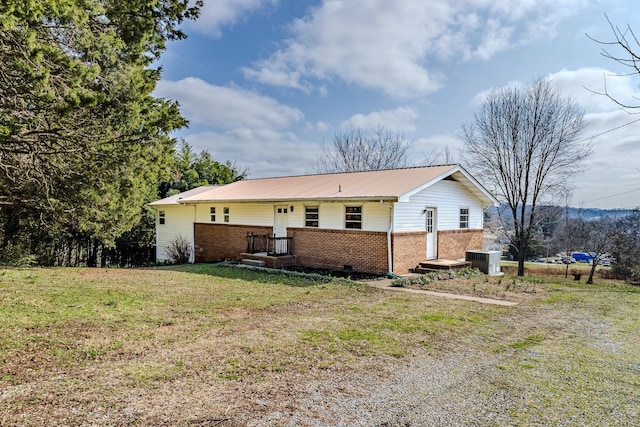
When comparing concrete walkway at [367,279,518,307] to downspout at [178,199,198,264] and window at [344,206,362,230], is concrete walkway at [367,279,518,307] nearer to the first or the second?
window at [344,206,362,230]

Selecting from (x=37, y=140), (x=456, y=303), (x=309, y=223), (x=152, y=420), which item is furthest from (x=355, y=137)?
(x=152, y=420)

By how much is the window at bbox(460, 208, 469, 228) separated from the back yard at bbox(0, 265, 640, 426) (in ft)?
26.0

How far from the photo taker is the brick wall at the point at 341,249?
13.5 m

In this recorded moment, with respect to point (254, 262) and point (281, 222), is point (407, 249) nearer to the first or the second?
point (281, 222)

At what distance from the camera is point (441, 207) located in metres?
15.7

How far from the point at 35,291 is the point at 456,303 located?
32.1ft

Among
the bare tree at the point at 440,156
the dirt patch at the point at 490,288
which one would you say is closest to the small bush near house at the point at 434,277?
the dirt patch at the point at 490,288

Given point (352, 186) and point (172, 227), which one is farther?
point (172, 227)

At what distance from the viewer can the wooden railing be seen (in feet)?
52.5

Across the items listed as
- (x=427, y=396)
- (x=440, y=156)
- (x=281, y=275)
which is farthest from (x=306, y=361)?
(x=440, y=156)

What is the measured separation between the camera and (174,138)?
10898 millimetres

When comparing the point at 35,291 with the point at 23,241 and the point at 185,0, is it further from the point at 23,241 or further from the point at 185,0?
the point at 23,241

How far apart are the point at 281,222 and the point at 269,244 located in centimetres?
108

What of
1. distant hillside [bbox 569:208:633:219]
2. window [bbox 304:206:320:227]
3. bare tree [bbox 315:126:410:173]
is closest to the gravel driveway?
window [bbox 304:206:320:227]
